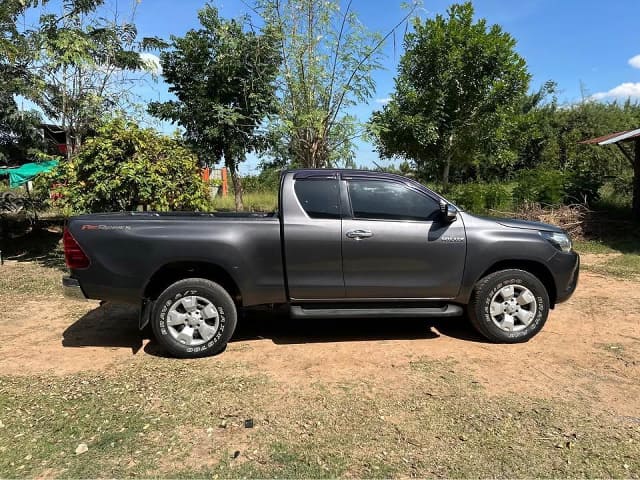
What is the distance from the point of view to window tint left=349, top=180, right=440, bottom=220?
4824 millimetres

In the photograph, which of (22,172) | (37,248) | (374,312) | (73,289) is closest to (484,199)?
(374,312)

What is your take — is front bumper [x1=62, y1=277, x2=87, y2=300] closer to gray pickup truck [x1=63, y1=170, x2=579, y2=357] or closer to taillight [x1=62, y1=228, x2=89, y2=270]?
gray pickup truck [x1=63, y1=170, x2=579, y2=357]

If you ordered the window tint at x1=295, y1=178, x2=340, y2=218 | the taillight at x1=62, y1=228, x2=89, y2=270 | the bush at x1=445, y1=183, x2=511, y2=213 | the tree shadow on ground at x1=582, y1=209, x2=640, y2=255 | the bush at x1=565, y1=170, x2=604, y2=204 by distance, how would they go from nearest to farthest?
the taillight at x1=62, y1=228, x2=89, y2=270
the window tint at x1=295, y1=178, x2=340, y2=218
the tree shadow on ground at x1=582, y1=209, x2=640, y2=255
the bush at x1=565, y1=170, x2=604, y2=204
the bush at x1=445, y1=183, x2=511, y2=213

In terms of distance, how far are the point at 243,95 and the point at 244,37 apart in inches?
47.5

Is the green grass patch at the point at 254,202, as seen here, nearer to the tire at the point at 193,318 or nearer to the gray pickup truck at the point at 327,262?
the gray pickup truck at the point at 327,262

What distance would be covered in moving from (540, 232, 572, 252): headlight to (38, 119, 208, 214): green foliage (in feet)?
18.0

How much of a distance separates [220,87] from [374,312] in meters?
7.41

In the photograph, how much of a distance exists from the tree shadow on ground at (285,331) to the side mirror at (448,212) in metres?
1.31

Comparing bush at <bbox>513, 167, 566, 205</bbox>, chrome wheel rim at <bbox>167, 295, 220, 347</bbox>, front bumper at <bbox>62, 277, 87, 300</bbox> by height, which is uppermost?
bush at <bbox>513, 167, 566, 205</bbox>

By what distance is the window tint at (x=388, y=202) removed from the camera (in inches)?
190

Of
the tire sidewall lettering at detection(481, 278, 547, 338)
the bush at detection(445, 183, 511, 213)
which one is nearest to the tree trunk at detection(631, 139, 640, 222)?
the bush at detection(445, 183, 511, 213)

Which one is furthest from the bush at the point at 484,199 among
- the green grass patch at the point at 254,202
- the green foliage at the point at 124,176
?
the green foliage at the point at 124,176

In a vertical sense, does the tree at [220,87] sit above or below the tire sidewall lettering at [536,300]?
above

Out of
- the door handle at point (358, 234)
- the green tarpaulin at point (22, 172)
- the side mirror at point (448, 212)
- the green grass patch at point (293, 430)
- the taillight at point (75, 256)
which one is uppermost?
the green tarpaulin at point (22, 172)
